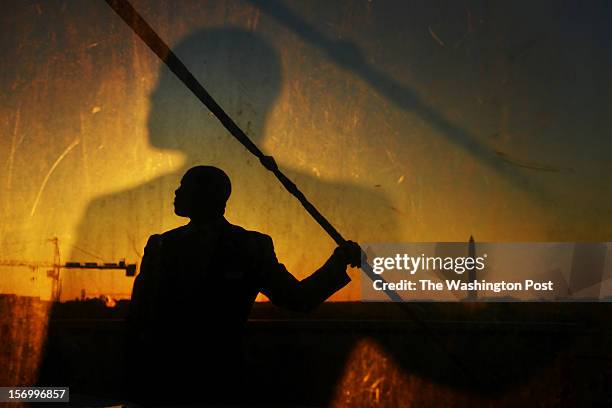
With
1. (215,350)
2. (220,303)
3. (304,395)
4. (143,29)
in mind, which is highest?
(143,29)

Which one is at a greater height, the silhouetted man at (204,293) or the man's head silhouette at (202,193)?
the man's head silhouette at (202,193)

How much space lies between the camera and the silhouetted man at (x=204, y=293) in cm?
179

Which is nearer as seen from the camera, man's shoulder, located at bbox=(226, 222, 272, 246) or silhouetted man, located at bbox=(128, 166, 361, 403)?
silhouetted man, located at bbox=(128, 166, 361, 403)

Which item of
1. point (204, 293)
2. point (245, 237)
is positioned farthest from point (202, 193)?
point (204, 293)

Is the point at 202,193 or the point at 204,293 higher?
the point at 202,193

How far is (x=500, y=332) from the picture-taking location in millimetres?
2715

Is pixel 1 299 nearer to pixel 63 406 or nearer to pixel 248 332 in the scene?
pixel 248 332

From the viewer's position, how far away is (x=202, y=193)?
181 centimetres

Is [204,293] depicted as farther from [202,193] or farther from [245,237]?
[202,193]

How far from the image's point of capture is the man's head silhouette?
1.79 m

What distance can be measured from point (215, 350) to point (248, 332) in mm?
984

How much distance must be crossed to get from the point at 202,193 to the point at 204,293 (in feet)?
1.05

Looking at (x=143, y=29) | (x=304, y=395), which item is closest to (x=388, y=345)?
(x=304, y=395)

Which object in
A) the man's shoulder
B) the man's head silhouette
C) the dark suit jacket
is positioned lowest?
the dark suit jacket
